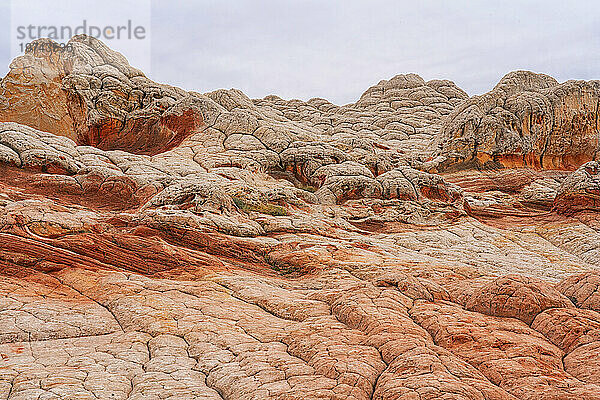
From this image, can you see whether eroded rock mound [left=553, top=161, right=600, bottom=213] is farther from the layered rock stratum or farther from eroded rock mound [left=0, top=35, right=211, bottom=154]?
eroded rock mound [left=0, top=35, right=211, bottom=154]

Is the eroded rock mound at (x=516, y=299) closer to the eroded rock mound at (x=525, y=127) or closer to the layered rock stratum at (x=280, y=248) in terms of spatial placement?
the layered rock stratum at (x=280, y=248)

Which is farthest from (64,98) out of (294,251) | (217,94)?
(294,251)

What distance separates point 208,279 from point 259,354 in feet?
17.3

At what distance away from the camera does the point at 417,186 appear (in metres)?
25.8

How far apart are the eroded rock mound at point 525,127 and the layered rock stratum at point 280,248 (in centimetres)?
15

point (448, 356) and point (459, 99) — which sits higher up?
point (459, 99)

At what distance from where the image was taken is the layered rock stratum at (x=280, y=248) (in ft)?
27.7

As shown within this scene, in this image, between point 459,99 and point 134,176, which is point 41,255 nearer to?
point 134,176

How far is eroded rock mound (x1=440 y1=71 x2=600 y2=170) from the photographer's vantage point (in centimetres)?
3391

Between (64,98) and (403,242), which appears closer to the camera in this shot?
(403,242)

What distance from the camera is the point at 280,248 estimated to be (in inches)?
667

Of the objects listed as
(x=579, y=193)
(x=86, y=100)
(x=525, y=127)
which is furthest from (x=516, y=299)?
(x=86, y=100)

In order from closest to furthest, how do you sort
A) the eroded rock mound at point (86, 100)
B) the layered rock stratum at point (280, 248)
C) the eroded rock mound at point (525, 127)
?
the layered rock stratum at point (280, 248) → the eroded rock mound at point (525, 127) → the eroded rock mound at point (86, 100)

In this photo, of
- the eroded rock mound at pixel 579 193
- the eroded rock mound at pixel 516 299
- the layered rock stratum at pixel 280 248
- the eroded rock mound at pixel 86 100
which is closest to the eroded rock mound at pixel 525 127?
the layered rock stratum at pixel 280 248
